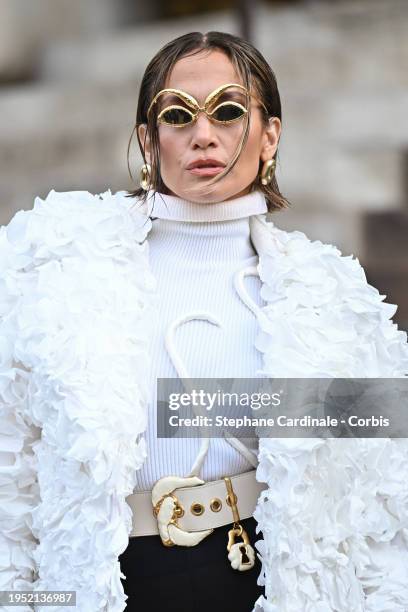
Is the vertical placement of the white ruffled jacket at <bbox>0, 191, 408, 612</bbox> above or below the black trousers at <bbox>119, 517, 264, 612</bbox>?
above

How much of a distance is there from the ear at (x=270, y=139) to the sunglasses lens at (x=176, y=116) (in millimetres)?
158

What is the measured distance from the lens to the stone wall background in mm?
4148

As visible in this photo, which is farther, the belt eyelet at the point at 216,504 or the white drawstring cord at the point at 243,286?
the white drawstring cord at the point at 243,286

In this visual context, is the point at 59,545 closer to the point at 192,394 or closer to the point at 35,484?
the point at 35,484

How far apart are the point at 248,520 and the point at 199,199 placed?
50 cm

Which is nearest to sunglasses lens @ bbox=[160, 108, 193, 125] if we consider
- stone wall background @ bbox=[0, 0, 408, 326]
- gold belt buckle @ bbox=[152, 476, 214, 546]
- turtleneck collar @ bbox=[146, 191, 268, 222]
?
turtleneck collar @ bbox=[146, 191, 268, 222]

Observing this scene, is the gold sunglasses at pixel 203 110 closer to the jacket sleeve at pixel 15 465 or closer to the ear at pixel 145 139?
the ear at pixel 145 139

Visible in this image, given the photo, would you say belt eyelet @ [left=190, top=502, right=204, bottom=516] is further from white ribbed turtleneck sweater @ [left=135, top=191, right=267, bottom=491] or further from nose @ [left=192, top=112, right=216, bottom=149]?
nose @ [left=192, top=112, right=216, bottom=149]

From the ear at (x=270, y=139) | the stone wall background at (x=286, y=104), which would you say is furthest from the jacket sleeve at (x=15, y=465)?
the stone wall background at (x=286, y=104)

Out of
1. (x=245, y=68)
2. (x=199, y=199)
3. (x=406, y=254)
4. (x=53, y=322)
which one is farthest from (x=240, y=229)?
(x=406, y=254)

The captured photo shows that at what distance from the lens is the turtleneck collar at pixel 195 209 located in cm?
166

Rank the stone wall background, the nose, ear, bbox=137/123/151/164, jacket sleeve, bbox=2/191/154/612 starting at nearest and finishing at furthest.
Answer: jacket sleeve, bbox=2/191/154/612 → the nose → ear, bbox=137/123/151/164 → the stone wall background

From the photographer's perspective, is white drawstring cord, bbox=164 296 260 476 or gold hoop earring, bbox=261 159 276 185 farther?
gold hoop earring, bbox=261 159 276 185

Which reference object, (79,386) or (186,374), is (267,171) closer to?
(186,374)
